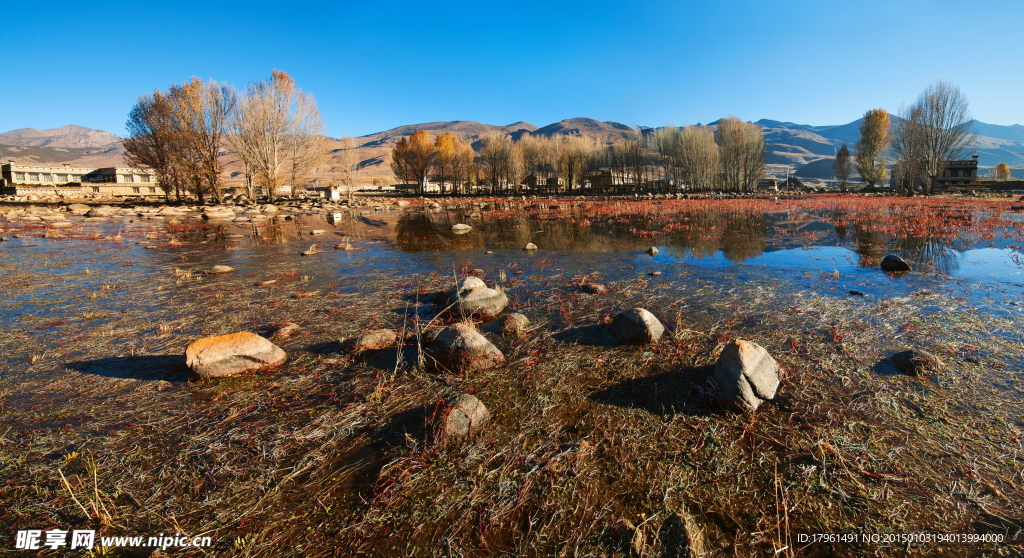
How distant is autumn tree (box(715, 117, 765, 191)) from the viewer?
233 ft

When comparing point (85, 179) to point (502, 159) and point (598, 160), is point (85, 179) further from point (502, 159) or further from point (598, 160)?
point (598, 160)

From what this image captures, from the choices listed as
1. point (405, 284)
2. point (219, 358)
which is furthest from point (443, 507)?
point (405, 284)

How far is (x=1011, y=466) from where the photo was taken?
10.9 feet

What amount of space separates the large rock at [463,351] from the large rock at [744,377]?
2.80 meters

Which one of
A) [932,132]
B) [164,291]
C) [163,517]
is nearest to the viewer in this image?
[163,517]

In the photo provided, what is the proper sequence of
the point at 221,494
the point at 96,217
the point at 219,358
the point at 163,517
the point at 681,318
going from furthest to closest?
the point at 96,217
the point at 681,318
the point at 219,358
the point at 221,494
the point at 163,517

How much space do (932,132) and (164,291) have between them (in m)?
77.4

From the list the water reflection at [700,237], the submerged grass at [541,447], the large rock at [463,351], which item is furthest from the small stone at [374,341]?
the water reflection at [700,237]

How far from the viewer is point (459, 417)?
3967mm

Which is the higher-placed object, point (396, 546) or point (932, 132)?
point (932, 132)

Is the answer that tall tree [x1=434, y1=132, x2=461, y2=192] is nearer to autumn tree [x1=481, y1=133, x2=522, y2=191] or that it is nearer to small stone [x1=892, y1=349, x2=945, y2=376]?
autumn tree [x1=481, y1=133, x2=522, y2=191]

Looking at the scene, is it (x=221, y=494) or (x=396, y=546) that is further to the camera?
(x=221, y=494)

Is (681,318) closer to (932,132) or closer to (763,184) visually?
(932,132)

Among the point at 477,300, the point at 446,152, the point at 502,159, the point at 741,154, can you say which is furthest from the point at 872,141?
the point at 477,300
